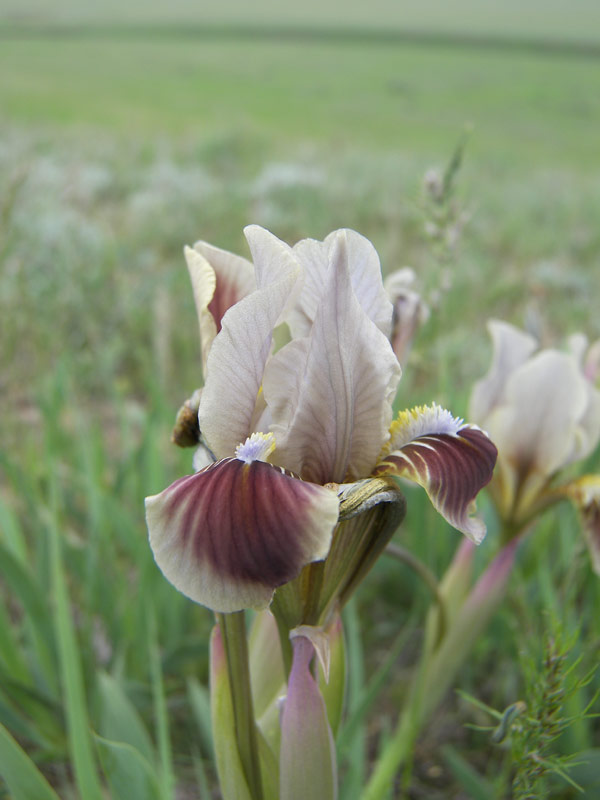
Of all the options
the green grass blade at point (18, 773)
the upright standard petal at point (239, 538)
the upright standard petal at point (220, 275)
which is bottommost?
the green grass blade at point (18, 773)

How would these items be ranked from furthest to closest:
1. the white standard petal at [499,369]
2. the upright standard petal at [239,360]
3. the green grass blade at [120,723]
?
the white standard petal at [499,369]
the green grass blade at [120,723]
the upright standard petal at [239,360]

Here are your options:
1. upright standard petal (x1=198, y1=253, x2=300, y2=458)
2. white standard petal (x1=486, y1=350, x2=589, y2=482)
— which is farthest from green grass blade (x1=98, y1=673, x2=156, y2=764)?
white standard petal (x1=486, y1=350, x2=589, y2=482)

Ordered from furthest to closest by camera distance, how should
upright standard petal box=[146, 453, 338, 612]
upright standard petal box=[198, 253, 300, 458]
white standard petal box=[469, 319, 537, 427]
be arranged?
white standard petal box=[469, 319, 537, 427] < upright standard petal box=[198, 253, 300, 458] < upright standard petal box=[146, 453, 338, 612]

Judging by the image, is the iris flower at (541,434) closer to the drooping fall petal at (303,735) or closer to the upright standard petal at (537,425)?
the upright standard petal at (537,425)

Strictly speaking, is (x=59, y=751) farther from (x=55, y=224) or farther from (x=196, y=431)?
(x=55, y=224)

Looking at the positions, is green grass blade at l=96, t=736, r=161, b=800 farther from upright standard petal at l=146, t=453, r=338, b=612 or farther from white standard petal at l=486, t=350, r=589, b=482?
white standard petal at l=486, t=350, r=589, b=482

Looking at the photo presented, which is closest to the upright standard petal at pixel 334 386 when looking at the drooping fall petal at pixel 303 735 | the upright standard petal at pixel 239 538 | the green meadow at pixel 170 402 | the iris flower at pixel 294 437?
the iris flower at pixel 294 437

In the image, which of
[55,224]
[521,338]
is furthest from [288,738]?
[55,224]
